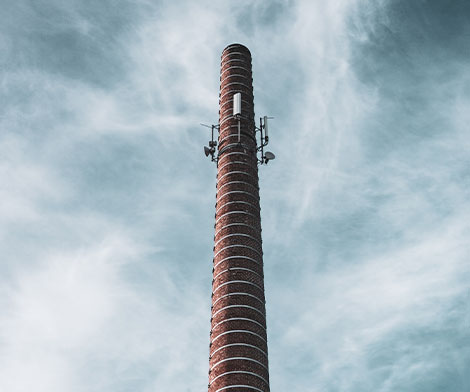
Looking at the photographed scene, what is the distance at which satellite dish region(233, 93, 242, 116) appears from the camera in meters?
42.5

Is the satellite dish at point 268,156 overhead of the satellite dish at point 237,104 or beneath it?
beneath

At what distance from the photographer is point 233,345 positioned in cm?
3331

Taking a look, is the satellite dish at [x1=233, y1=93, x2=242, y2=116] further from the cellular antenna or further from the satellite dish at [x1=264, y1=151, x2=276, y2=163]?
the satellite dish at [x1=264, y1=151, x2=276, y2=163]

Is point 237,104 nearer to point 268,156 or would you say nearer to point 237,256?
point 268,156

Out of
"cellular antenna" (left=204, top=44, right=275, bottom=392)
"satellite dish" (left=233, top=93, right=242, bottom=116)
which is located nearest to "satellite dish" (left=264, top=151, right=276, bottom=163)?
"cellular antenna" (left=204, top=44, right=275, bottom=392)

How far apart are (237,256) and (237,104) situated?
1100cm

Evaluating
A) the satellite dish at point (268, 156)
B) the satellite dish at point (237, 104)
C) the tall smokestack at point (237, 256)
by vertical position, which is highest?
the satellite dish at point (237, 104)

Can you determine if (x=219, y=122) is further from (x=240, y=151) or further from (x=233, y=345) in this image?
(x=233, y=345)

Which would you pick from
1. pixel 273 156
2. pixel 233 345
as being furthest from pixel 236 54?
pixel 233 345

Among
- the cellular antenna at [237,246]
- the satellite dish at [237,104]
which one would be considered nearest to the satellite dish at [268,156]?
the cellular antenna at [237,246]

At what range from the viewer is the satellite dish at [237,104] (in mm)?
42531

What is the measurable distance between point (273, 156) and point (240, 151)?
2586 millimetres

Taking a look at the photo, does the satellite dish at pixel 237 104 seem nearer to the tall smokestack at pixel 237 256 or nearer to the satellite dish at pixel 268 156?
the tall smokestack at pixel 237 256

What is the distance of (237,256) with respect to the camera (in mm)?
36562
